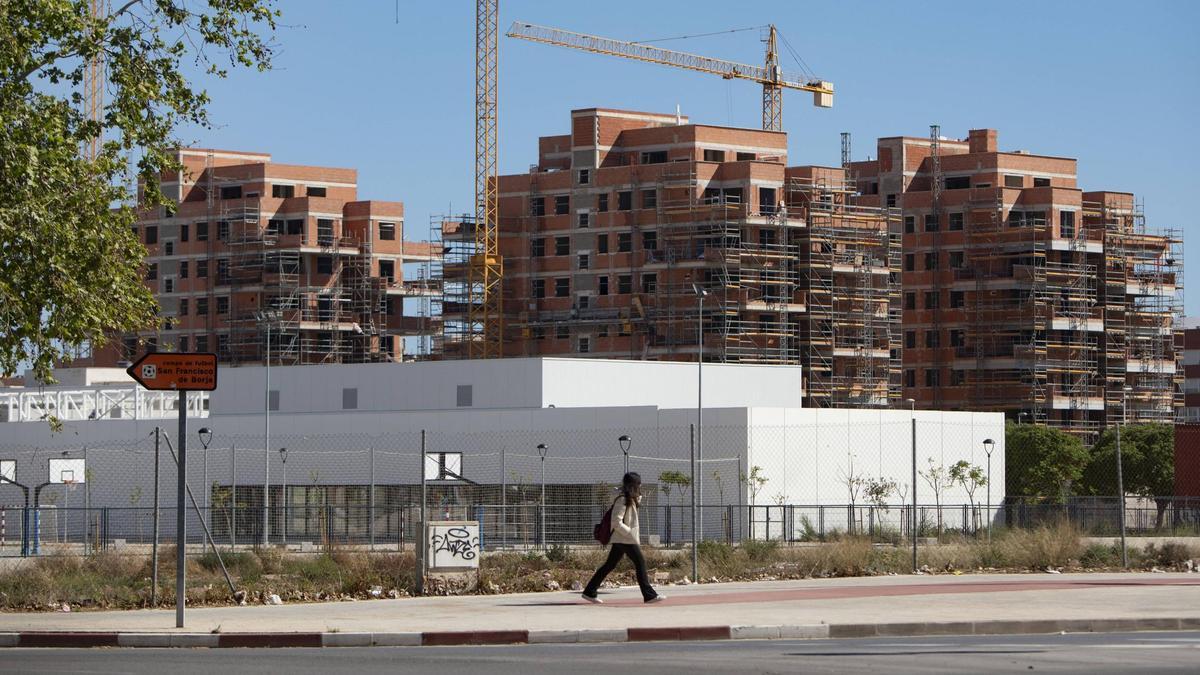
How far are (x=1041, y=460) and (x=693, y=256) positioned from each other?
25.5 meters

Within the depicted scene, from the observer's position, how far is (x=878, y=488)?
64562 millimetres

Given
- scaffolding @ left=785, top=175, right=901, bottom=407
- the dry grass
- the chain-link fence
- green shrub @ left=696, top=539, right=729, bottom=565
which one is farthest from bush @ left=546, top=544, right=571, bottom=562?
scaffolding @ left=785, top=175, right=901, bottom=407

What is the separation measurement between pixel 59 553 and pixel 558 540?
55.6 feet

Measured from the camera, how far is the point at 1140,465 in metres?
106

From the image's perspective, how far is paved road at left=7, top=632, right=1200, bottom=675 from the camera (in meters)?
16.5

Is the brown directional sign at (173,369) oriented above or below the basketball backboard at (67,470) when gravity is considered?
above

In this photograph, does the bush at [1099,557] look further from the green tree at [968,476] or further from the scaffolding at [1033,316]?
the scaffolding at [1033,316]

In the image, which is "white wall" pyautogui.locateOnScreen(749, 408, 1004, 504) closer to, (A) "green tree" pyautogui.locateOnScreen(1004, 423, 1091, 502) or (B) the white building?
(B) the white building

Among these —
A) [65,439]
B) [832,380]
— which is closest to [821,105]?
[832,380]

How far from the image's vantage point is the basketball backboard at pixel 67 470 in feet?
177

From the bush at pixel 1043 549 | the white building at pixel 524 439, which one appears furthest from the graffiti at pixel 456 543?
the white building at pixel 524 439

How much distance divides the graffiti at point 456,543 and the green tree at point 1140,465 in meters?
82.3

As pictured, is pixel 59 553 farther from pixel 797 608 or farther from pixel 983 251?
pixel 983 251

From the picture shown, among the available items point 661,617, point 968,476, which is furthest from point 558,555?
point 968,476
